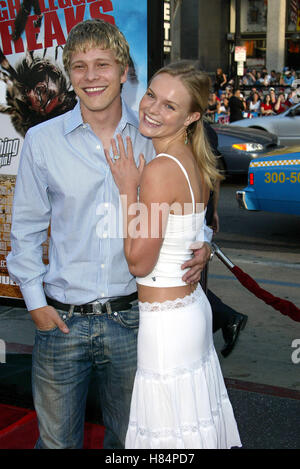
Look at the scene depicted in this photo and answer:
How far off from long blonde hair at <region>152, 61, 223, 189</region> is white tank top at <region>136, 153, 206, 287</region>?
0.19 meters

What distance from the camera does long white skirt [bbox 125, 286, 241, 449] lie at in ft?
7.87

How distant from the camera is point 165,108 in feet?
7.95

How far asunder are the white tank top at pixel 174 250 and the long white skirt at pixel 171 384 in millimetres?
84

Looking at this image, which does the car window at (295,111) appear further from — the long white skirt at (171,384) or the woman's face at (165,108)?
the long white skirt at (171,384)

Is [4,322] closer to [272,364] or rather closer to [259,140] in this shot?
[272,364]

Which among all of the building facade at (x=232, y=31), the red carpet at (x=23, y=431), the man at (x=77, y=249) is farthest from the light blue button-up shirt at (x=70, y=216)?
the building facade at (x=232, y=31)

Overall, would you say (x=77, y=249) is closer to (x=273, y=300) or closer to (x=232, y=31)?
(x=273, y=300)

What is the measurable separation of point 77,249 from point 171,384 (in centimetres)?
61

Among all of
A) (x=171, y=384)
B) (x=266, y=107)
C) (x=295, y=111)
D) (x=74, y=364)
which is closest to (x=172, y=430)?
(x=171, y=384)

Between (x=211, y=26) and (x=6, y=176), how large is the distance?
35895mm

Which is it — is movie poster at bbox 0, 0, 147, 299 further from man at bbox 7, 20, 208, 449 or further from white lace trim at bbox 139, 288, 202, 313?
white lace trim at bbox 139, 288, 202, 313

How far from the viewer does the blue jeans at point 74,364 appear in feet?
8.21
